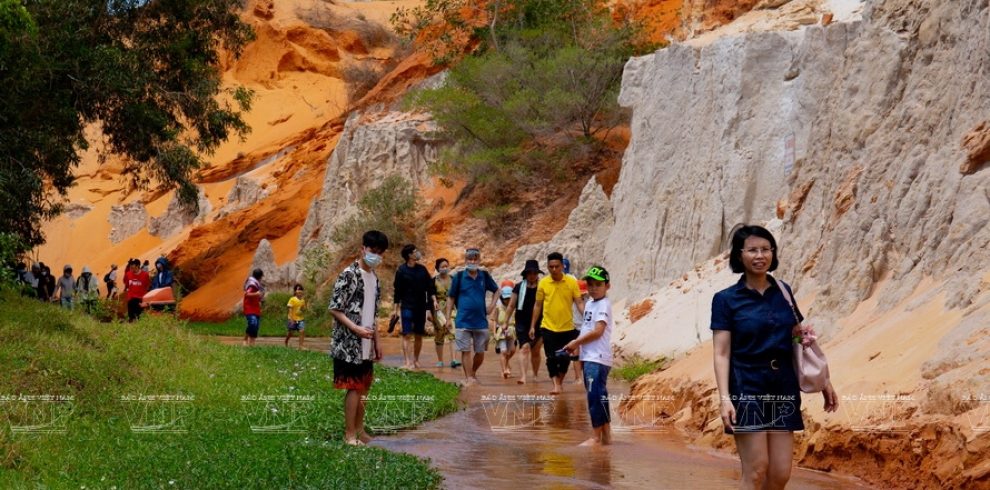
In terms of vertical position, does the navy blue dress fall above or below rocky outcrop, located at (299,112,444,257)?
below

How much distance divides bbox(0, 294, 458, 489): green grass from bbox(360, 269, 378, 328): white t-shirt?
39.0 inches

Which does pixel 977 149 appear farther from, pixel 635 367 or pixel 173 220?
pixel 173 220

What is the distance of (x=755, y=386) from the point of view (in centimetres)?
542

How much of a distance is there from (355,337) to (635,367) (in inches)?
295

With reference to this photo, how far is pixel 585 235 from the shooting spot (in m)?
27.2

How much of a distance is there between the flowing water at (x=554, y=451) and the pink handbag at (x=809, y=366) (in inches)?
84.2

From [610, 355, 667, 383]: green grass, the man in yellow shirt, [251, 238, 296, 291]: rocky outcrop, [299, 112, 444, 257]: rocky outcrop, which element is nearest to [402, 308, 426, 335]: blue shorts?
[610, 355, 667, 383]: green grass

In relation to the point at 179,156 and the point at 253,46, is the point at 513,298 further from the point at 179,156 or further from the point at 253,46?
the point at 253,46

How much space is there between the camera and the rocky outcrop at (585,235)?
88.1 feet

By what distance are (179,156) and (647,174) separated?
31.9 ft

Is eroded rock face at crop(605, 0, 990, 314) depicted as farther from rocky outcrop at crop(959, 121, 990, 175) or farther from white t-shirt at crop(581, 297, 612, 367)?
white t-shirt at crop(581, 297, 612, 367)

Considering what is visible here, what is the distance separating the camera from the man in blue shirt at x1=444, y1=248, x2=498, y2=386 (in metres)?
14.4

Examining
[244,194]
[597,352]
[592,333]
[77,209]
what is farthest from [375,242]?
[77,209]

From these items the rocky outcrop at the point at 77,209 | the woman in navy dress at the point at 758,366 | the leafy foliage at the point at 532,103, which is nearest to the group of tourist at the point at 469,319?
the woman in navy dress at the point at 758,366
